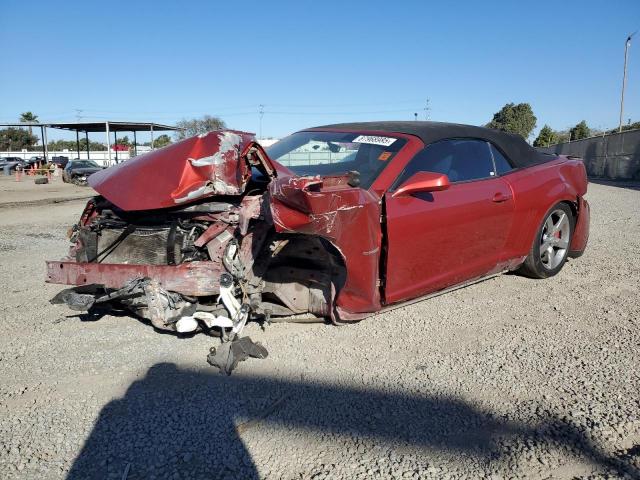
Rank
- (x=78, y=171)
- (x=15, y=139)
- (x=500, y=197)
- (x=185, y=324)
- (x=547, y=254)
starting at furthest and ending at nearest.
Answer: (x=15, y=139), (x=78, y=171), (x=547, y=254), (x=500, y=197), (x=185, y=324)

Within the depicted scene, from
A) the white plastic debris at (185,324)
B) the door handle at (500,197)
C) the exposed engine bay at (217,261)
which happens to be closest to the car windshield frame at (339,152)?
the exposed engine bay at (217,261)

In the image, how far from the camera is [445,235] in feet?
11.9

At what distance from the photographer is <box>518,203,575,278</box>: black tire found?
4.64 metres

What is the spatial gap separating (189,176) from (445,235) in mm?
1859

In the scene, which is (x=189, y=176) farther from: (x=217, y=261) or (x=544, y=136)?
(x=544, y=136)

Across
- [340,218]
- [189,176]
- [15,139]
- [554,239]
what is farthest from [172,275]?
[15,139]

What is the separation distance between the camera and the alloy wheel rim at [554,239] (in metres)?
4.79

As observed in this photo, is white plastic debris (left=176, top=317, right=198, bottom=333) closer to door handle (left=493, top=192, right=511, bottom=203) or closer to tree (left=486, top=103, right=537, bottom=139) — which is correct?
door handle (left=493, top=192, right=511, bottom=203)

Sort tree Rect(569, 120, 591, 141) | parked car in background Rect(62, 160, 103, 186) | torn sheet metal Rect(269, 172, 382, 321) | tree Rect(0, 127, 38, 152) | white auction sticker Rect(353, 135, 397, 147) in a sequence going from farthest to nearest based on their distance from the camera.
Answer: tree Rect(0, 127, 38, 152) → tree Rect(569, 120, 591, 141) → parked car in background Rect(62, 160, 103, 186) → white auction sticker Rect(353, 135, 397, 147) → torn sheet metal Rect(269, 172, 382, 321)

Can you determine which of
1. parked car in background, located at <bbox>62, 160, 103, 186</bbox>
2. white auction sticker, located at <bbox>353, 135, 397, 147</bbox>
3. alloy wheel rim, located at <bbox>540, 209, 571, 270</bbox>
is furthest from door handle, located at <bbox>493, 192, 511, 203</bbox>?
parked car in background, located at <bbox>62, 160, 103, 186</bbox>

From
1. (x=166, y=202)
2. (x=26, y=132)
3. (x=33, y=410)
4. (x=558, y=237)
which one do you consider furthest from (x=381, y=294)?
(x=26, y=132)

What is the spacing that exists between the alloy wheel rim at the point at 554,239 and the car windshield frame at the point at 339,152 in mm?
1956

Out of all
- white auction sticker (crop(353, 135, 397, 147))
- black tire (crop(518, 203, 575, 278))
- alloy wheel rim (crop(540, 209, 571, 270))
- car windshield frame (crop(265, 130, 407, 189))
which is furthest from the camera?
alloy wheel rim (crop(540, 209, 571, 270))

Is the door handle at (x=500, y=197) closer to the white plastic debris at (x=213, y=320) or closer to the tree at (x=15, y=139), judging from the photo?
the white plastic debris at (x=213, y=320)
